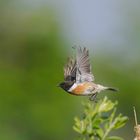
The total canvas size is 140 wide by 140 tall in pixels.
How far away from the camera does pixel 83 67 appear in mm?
3350

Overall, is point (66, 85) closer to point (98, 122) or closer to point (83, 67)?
point (83, 67)

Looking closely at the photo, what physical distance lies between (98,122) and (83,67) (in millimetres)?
1357

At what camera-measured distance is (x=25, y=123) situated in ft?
69.4

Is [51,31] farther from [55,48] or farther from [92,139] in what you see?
[92,139]

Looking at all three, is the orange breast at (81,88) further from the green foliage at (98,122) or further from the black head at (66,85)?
the green foliage at (98,122)

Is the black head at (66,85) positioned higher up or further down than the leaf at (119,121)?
further down

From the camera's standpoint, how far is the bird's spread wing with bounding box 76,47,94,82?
293cm

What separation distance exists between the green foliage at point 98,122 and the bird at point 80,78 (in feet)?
1.94

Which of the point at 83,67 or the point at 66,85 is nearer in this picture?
the point at 66,85

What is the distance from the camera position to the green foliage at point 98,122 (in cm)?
198


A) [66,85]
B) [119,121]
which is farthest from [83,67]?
[119,121]

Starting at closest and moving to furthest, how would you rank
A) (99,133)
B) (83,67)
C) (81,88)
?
(99,133), (81,88), (83,67)

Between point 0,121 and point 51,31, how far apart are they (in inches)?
163

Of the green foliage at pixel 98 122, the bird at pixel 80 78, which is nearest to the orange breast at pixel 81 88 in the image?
the bird at pixel 80 78
